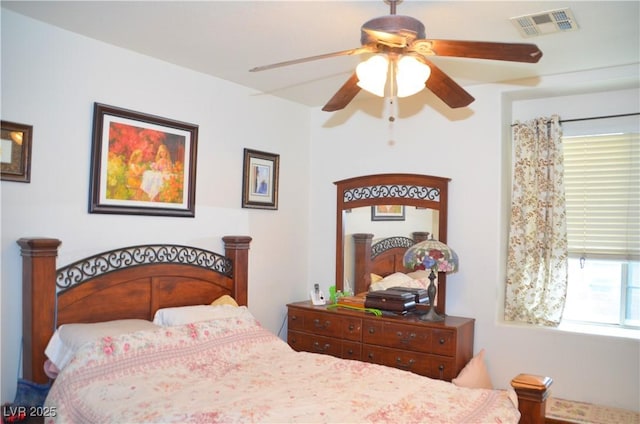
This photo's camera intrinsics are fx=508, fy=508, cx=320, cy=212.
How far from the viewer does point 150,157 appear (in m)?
3.40

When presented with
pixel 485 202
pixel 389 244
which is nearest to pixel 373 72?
pixel 485 202

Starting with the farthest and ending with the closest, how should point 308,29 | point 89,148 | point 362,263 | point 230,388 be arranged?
point 362,263 → point 89,148 → point 308,29 → point 230,388

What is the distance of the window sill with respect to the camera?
3479mm

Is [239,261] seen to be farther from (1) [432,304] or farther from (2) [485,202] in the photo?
(2) [485,202]

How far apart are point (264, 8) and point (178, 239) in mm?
1738

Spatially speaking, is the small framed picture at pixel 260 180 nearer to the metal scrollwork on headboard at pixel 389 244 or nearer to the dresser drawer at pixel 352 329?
the metal scrollwork on headboard at pixel 389 244

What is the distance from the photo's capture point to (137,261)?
10.8 ft

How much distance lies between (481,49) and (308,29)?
1.12 metres

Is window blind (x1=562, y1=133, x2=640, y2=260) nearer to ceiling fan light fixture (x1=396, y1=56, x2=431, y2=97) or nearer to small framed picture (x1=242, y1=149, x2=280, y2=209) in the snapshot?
ceiling fan light fixture (x1=396, y1=56, x2=431, y2=97)

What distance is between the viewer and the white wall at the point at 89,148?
2.75 m

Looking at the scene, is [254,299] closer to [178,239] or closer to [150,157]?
[178,239]

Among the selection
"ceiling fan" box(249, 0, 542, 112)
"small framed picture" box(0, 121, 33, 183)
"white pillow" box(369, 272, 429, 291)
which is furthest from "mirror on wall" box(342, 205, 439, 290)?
"small framed picture" box(0, 121, 33, 183)

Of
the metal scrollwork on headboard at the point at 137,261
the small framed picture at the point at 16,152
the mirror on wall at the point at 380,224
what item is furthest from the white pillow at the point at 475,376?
the small framed picture at the point at 16,152

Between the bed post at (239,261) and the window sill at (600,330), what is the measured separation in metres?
2.32
